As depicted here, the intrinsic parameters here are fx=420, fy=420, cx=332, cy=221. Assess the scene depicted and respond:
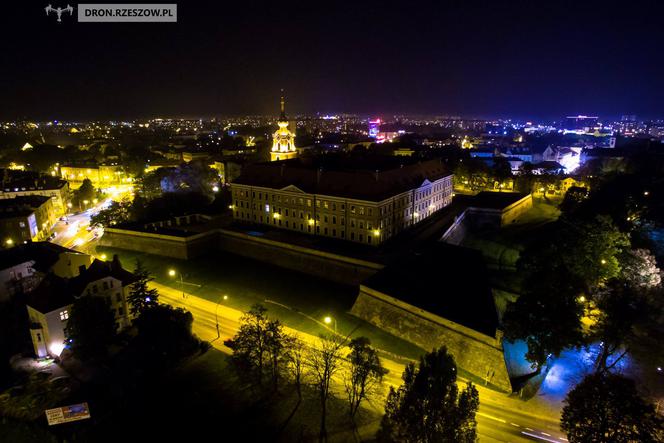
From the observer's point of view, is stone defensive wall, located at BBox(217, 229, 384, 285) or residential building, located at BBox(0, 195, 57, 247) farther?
residential building, located at BBox(0, 195, 57, 247)

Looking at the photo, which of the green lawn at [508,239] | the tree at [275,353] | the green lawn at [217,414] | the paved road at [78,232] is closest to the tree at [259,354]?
the tree at [275,353]

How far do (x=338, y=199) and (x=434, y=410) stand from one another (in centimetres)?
4055

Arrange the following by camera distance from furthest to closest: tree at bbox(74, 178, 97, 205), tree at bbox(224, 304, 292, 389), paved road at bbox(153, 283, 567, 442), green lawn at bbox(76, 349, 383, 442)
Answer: tree at bbox(74, 178, 97, 205) < tree at bbox(224, 304, 292, 389) < green lawn at bbox(76, 349, 383, 442) < paved road at bbox(153, 283, 567, 442)

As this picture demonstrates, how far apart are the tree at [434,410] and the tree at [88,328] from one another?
2695 centimetres

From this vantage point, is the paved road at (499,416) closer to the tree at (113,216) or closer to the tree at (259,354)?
the tree at (259,354)

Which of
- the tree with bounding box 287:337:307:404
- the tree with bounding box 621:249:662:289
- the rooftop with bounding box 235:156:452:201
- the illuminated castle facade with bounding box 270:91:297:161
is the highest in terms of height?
the illuminated castle facade with bounding box 270:91:297:161

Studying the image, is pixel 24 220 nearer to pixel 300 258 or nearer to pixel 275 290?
pixel 275 290

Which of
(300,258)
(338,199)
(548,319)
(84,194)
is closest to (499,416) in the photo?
(548,319)

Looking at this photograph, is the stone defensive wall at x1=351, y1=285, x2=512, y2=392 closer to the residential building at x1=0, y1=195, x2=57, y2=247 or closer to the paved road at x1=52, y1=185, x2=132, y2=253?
the paved road at x1=52, y1=185, x2=132, y2=253

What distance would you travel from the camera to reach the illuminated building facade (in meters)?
59.7

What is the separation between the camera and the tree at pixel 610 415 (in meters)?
21.5

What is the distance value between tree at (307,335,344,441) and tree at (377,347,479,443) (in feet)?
22.8

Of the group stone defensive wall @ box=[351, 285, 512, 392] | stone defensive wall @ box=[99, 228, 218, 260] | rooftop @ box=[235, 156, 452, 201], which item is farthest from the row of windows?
rooftop @ box=[235, 156, 452, 201]

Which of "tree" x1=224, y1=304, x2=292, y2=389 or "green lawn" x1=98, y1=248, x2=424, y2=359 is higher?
"tree" x1=224, y1=304, x2=292, y2=389
